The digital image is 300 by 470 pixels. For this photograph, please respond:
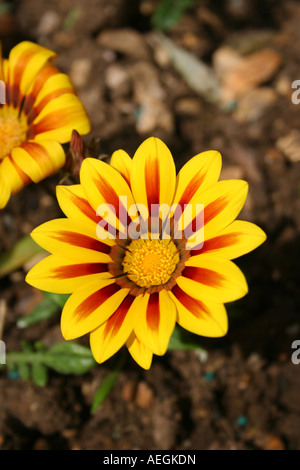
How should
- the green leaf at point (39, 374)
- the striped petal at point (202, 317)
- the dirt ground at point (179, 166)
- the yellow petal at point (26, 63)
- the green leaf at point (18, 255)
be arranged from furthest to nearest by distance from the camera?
the green leaf at point (18, 255), the dirt ground at point (179, 166), the green leaf at point (39, 374), the yellow petal at point (26, 63), the striped petal at point (202, 317)

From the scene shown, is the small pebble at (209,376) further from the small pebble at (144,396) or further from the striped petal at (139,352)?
the striped petal at (139,352)

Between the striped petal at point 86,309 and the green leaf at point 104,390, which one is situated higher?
the striped petal at point 86,309

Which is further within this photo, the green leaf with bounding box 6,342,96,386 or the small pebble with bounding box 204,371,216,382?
the small pebble with bounding box 204,371,216,382

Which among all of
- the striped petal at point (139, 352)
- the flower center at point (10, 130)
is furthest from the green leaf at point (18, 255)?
the striped petal at point (139, 352)

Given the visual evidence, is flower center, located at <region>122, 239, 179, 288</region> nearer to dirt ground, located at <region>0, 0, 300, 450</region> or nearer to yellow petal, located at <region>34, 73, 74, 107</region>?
dirt ground, located at <region>0, 0, 300, 450</region>

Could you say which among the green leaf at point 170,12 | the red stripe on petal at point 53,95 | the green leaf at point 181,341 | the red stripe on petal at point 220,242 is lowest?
the green leaf at point 181,341

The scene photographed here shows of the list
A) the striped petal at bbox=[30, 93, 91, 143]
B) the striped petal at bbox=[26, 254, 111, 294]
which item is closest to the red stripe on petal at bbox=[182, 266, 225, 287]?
the striped petal at bbox=[26, 254, 111, 294]

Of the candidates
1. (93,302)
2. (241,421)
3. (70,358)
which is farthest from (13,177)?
(241,421)
